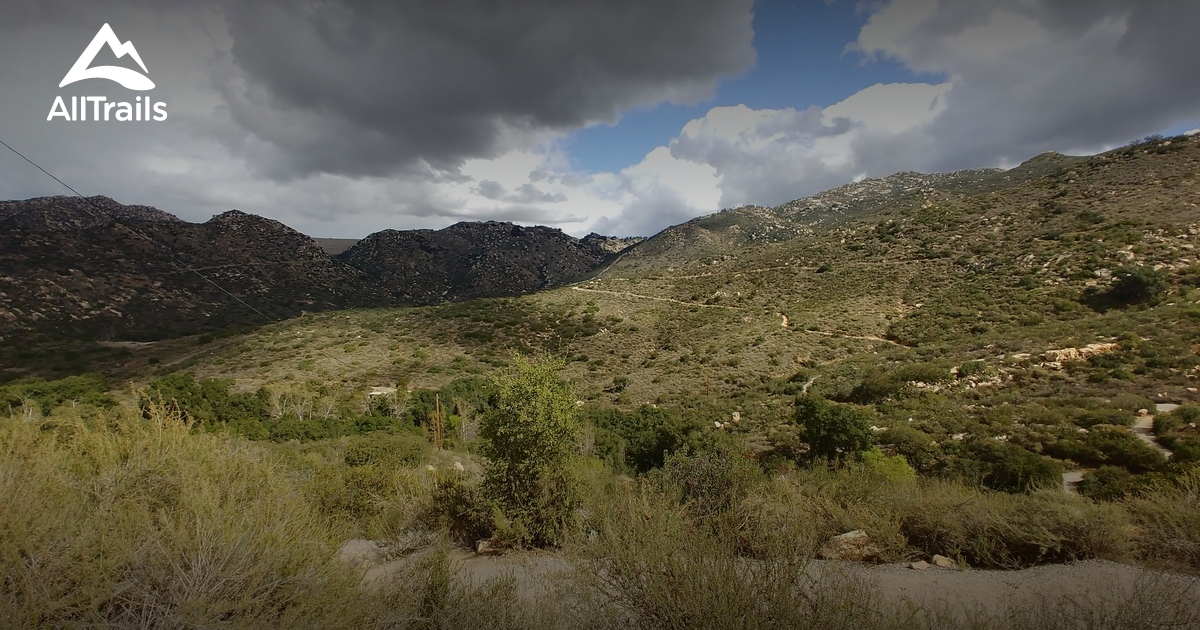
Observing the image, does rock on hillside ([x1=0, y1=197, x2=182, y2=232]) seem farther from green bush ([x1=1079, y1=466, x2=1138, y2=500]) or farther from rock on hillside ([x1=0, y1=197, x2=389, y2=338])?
green bush ([x1=1079, y1=466, x2=1138, y2=500])

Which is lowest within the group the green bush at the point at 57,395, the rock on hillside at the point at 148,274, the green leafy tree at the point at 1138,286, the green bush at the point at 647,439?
the green bush at the point at 647,439

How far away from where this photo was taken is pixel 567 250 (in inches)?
4808

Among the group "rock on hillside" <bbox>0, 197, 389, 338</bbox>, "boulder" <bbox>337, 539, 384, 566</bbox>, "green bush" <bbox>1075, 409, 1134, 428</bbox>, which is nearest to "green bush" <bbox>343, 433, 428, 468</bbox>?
"boulder" <bbox>337, 539, 384, 566</bbox>

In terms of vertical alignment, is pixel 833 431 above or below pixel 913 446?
above

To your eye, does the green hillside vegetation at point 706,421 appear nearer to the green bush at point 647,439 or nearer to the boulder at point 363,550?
the green bush at point 647,439

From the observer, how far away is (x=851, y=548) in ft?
20.6

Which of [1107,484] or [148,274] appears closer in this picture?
[1107,484]

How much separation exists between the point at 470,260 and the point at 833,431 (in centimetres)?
10092

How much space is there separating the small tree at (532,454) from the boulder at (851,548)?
12.9 feet

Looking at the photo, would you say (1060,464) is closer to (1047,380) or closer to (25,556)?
(1047,380)

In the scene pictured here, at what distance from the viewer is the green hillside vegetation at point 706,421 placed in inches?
173

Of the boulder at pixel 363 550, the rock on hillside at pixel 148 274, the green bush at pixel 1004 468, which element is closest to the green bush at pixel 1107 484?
the green bush at pixel 1004 468

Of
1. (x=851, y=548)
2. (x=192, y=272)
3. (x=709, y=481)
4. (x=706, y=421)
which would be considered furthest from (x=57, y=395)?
(x=192, y=272)

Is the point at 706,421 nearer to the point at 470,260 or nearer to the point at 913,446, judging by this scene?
the point at 913,446
